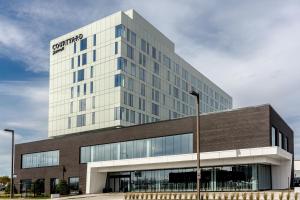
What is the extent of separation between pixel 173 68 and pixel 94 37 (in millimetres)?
20076

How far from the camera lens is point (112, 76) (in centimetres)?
7500

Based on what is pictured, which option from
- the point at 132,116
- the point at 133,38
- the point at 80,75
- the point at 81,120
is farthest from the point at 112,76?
the point at 81,120

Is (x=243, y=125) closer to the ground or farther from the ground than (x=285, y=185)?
farther from the ground

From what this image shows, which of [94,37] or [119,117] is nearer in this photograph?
[119,117]

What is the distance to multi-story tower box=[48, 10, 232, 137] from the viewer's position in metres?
75.0

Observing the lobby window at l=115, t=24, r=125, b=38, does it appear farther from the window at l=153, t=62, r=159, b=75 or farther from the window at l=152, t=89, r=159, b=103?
the window at l=152, t=89, r=159, b=103

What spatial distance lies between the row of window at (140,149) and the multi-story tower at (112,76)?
7572mm

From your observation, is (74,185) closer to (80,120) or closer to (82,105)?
(80,120)

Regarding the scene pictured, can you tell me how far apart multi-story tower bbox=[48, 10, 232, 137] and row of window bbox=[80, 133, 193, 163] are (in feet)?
24.8

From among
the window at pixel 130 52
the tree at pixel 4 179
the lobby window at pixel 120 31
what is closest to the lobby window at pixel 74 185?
the window at pixel 130 52

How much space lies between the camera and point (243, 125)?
50656 mm

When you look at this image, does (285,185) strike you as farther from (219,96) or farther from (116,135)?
(219,96)

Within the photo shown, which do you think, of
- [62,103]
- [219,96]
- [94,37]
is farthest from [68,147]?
[219,96]

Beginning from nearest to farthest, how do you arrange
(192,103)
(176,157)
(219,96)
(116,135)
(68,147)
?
(176,157) → (116,135) → (68,147) → (192,103) → (219,96)
